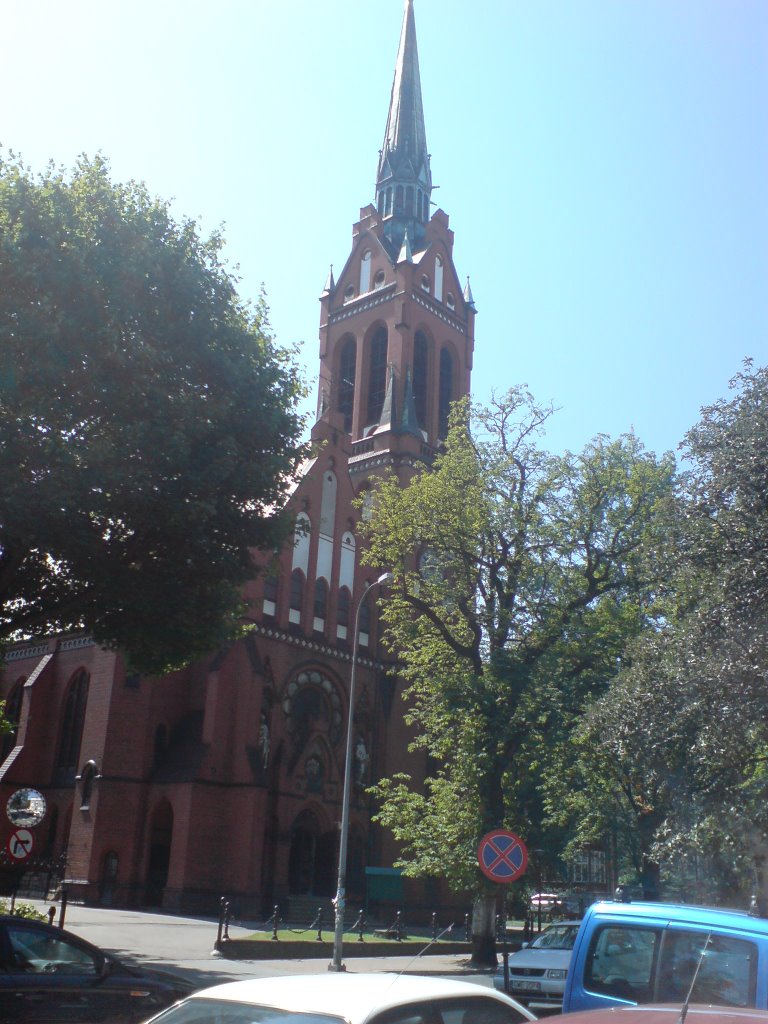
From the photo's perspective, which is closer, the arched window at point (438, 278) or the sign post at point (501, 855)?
the sign post at point (501, 855)

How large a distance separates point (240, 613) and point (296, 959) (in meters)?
9.95

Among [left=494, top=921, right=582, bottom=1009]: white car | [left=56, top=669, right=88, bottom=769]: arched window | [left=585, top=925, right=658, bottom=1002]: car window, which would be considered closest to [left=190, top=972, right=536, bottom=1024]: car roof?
[left=585, top=925, right=658, bottom=1002]: car window

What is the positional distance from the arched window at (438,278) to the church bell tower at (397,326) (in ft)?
0.18

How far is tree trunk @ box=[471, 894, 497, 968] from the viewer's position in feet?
81.7

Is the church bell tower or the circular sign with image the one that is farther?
the church bell tower

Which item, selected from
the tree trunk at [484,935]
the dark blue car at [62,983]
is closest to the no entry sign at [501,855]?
the dark blue car at [62,983]

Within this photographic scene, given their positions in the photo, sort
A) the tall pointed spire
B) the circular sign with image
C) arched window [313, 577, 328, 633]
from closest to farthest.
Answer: the circular sign with image
arched window [313, 577, 328, 633]
the tall pointed spire

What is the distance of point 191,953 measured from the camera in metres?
22.8

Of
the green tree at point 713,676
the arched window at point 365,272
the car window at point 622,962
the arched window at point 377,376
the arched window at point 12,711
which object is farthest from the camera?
the arched window at point 365,272

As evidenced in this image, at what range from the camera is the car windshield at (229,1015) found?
176 inches

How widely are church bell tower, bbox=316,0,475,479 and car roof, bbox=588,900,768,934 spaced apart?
3910 centimetres

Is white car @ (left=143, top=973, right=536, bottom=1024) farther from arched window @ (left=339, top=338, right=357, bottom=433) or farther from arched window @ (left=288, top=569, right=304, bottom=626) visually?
arched window @ (left=339, top=338, right=357, bottom=433)

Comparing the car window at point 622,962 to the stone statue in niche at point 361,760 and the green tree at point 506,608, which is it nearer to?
the green tree at point 506,608

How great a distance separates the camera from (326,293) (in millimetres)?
56156
